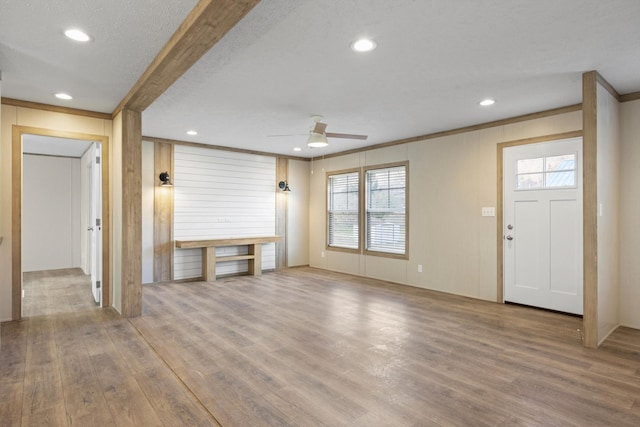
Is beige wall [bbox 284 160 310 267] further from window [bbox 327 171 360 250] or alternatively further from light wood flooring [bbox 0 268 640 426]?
light wood flooring [bbox 0 268 640 426]

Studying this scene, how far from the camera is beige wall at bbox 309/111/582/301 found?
5.15 meters

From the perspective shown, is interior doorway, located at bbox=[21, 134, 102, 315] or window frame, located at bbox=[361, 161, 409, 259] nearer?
window frame, located at bbox=[361, 161, 409, 259]

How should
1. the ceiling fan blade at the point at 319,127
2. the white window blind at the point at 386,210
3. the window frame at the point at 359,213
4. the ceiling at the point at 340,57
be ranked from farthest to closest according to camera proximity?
the window frame at the point at 359,213
the white window blind at the point at 386,210
the ceiling fan blade at the point at 319,127
the ceiling at the point at 340,57

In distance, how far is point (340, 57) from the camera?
10.1ft

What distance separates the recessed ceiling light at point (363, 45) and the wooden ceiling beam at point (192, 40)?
99 cm

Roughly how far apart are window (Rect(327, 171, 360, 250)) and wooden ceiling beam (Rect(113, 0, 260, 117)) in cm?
450

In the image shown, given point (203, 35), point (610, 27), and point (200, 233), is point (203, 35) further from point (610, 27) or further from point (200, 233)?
point (200, 233)

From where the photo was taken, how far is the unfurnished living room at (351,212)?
7.93 ft

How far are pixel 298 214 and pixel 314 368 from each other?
219 inches

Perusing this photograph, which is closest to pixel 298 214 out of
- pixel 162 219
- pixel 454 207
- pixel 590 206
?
pixel 162 219

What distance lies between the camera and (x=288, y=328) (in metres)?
3.93

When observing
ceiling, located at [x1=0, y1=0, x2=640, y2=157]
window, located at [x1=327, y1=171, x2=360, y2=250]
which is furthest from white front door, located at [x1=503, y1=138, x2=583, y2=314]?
window, located at [x1=327, y1=171, x2=360, y2=250]

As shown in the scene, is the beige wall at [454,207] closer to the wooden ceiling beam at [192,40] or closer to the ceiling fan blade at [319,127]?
the ceiling fan blade at [319,127]

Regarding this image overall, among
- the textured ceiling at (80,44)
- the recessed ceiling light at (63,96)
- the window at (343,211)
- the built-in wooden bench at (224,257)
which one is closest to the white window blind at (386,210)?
the window at (343,211)
